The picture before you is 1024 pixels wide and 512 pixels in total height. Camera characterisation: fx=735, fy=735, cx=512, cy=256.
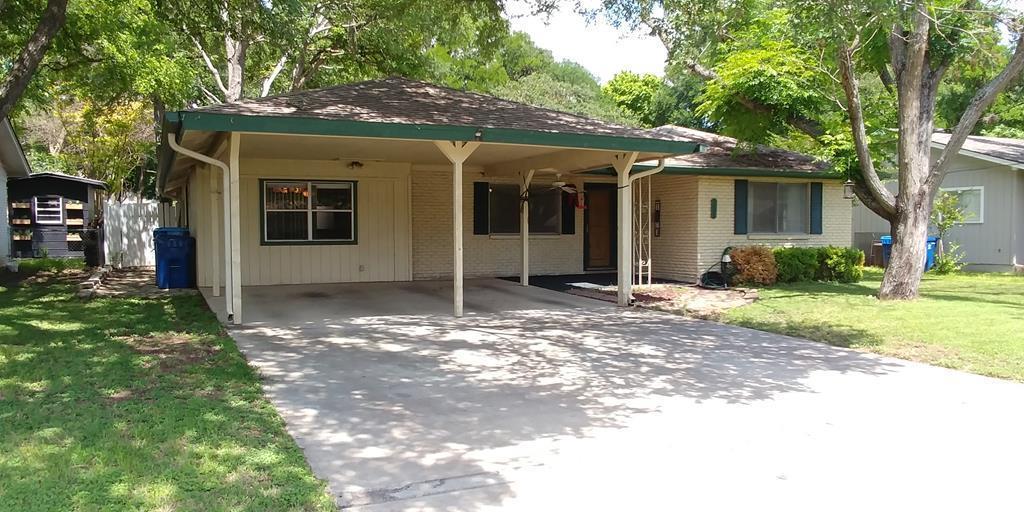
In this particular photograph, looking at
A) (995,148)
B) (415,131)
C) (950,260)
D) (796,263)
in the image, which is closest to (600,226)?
(796,263)

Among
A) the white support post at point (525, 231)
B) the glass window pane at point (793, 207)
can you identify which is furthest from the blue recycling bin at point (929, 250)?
the white support post at point (525, 231)

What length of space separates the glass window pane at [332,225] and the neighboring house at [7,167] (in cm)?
795

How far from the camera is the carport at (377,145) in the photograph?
8586 mm

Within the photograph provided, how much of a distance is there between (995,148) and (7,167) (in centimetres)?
2584

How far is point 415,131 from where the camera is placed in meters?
8.96

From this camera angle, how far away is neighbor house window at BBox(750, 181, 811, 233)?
50.9 ft

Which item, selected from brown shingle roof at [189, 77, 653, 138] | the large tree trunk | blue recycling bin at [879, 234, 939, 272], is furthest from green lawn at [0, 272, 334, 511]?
blue recycling bin at [879, 234, 939, 272]

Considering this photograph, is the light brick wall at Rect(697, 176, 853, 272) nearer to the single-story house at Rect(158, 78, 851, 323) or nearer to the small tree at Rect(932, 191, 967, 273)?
the single-story house at Rect(158, 78, 851, 323)

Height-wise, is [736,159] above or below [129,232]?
above

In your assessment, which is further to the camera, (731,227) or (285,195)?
(731,227)

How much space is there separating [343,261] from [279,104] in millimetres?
5931

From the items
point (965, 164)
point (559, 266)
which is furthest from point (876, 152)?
point (559, 266)

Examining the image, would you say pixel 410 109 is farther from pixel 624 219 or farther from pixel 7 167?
pixel 7 167

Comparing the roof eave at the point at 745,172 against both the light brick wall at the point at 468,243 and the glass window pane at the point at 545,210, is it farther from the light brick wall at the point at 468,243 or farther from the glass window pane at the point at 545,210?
the light brick wall at the point at 468,243
